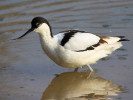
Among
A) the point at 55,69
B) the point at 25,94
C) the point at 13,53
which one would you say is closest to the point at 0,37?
the point at 13,53

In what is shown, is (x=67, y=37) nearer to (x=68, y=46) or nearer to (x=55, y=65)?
(x=68, y=46)

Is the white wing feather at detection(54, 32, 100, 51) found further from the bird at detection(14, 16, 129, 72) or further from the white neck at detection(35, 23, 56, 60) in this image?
the white neck at detection(35, 23, 56, 60)

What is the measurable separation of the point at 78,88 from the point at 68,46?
759mm

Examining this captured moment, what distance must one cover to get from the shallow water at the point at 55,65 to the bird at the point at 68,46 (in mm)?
383

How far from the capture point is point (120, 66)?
25.5ft

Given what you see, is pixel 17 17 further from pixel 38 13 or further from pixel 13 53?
pixel 13 53

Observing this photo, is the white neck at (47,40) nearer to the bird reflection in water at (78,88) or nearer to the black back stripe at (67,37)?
the black back stripe at (67,37)

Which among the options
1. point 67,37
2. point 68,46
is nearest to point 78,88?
point 68,46

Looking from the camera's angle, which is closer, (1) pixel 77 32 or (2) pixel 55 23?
(1) pixel 77 32

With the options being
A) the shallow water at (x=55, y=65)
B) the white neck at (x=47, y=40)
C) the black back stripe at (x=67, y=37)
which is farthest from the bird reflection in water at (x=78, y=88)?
the black back stripe at (x=67, y=37)

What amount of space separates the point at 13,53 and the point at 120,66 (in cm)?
236

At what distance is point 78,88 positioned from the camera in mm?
7168

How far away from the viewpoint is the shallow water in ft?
22.9

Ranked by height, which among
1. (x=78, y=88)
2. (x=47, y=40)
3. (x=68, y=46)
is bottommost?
(x=78, y=88)
